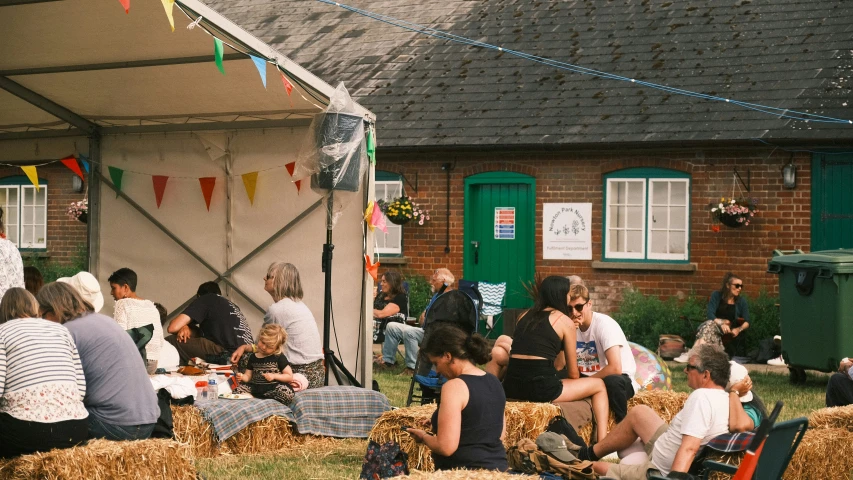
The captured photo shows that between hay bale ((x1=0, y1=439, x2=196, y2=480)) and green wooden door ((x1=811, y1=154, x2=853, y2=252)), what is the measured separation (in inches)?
420

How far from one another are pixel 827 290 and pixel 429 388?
4.94 m

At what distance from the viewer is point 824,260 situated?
39.5 feet

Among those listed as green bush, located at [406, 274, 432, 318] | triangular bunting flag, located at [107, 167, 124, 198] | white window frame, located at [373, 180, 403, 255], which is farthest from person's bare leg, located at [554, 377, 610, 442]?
white window frame, located at [373, 180, 403, 255]

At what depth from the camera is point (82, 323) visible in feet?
20.4

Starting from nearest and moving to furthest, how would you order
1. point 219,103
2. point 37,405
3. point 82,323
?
point 37,405
point 82,323
point 219,103

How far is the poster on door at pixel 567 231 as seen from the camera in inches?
635

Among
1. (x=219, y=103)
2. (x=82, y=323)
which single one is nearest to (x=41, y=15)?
(x=219, y=103)

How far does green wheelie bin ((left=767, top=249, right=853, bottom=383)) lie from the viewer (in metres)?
11.8

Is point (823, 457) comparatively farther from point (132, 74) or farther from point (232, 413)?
point (132, 74)

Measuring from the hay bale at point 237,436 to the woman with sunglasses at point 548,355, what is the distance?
5.76ft

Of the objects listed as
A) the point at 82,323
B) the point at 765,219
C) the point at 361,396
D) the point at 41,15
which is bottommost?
the point at 361,396

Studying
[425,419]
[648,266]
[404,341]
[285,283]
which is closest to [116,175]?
[285,283]

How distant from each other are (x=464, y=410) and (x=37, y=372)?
2.19m

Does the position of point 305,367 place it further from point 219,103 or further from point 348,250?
point 219,103
